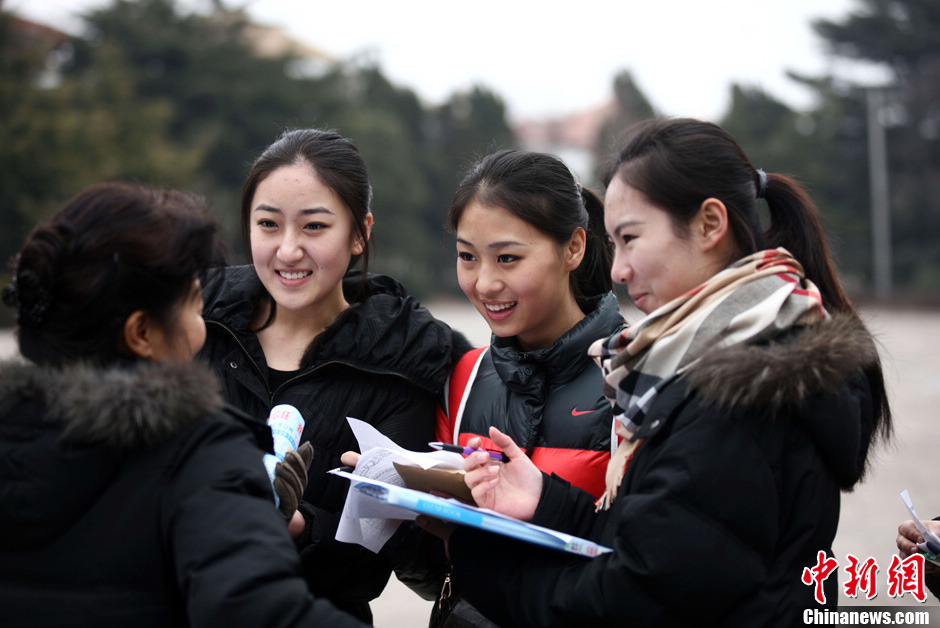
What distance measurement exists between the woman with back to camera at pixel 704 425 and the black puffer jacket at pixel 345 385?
59 centimetres

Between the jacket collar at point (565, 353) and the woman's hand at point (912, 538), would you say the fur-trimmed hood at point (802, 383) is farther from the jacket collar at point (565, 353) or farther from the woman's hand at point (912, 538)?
the jacket collar at point (565, 353)

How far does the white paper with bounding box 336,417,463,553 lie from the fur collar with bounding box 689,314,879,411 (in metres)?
0.62

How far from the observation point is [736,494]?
5.07ft

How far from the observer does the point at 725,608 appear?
1.57m

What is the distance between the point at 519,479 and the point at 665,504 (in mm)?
425

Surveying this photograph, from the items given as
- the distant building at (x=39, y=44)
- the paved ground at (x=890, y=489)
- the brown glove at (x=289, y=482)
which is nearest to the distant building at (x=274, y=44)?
the distant building at (x=39, y=44)

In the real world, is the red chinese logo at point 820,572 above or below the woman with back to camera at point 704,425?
below

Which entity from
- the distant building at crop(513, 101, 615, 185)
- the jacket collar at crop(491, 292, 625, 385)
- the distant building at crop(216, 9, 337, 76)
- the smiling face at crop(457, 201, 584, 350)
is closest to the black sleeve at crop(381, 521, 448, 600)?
the jacket collar at crop(491, 292, 625, 385)

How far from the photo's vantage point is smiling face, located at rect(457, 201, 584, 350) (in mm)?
2459

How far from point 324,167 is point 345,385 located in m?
0.66

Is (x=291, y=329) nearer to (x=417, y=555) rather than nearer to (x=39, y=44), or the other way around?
(x=417, y=555)

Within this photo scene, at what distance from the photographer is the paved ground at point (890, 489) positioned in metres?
4.41

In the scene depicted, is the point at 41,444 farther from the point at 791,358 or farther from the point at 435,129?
the point at 435,129

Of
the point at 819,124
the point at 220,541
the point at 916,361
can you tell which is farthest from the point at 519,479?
the point at 819,124
